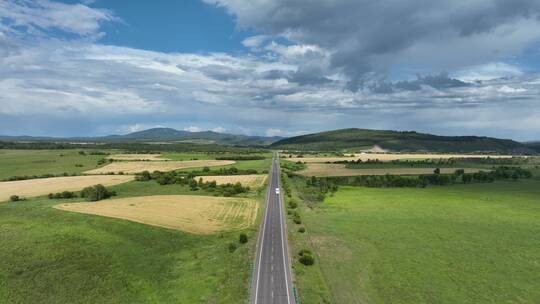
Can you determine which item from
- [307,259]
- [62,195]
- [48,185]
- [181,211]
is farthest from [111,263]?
A: [48,185]

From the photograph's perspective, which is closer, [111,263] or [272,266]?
[272,266]

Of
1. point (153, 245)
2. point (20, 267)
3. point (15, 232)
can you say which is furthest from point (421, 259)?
point (15, 232)

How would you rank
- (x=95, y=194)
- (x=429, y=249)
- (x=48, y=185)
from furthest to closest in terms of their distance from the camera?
(x=48, y=185) < (x=95, y=194) < (x=429, y=249)

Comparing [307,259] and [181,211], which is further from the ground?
[181,211]

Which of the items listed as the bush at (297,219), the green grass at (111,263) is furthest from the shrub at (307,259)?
the bush at (297,219)

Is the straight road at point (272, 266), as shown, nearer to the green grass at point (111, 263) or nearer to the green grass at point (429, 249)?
the green grass at point (111, 263)

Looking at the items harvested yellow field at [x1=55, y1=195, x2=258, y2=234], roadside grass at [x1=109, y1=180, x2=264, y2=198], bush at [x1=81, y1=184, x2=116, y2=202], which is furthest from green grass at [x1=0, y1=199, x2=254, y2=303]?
roadside grass at [x1=109, y1=180, x2=264, y2=198]

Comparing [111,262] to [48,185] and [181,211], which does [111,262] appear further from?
[48,185]
